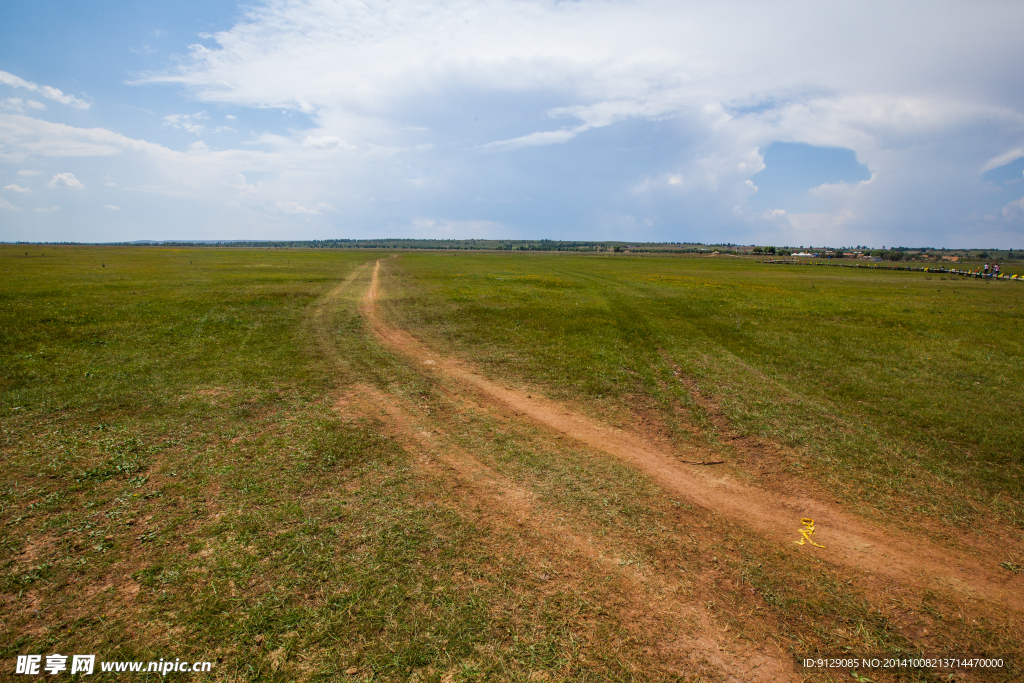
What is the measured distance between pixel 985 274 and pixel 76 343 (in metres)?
112

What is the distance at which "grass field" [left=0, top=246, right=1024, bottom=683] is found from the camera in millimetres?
4551

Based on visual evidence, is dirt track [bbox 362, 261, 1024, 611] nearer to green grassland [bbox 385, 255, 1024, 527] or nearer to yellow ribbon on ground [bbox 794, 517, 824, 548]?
yellow ribbon on ground [bbox 794, 517, 824, 548]

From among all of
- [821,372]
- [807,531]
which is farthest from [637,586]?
[821,372]

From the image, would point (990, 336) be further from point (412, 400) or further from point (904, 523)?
point (412, 400)

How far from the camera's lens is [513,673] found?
4219 mm

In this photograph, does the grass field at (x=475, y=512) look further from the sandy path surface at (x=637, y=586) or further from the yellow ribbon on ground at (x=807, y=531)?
the yellow ribbon on ground at (x=807, y=531)

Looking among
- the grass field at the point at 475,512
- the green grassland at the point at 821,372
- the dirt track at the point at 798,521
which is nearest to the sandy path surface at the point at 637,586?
the grass field at the point at 475,512

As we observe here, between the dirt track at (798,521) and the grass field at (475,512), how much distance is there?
4.2 inches

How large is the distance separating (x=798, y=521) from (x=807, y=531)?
25cm

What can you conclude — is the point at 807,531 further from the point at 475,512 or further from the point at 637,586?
the point at 475,512

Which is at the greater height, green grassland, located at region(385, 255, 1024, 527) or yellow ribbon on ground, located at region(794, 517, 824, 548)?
green grassland, located at region(385, 255, 1024, 527)

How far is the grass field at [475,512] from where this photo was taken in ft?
14.9

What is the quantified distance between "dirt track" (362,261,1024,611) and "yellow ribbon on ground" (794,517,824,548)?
81 mm

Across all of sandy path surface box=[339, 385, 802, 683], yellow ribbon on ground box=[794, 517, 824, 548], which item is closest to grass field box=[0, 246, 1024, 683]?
sandy path surface box=[339, 385, 802, 683]
